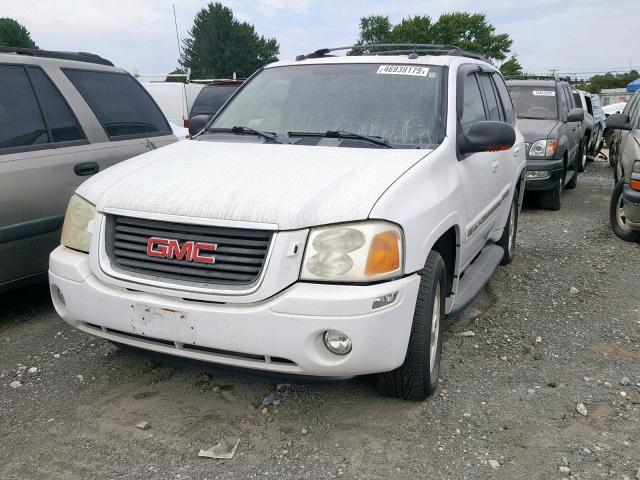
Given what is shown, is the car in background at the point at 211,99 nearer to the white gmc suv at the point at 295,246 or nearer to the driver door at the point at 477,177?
the driver door at the point at 477,177

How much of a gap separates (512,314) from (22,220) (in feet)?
11.3

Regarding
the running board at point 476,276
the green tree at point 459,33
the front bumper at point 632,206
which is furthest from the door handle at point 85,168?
the green tree at point 459,33

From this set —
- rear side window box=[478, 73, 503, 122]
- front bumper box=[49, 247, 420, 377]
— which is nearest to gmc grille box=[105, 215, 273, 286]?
front bumper box=[49, 247, 420, 377]

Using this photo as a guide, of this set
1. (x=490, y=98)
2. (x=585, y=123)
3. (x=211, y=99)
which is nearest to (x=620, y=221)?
(x=490, y=98)

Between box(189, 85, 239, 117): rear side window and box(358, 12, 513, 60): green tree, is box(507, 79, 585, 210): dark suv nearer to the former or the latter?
box(189, 85, 239, 117): rear side window

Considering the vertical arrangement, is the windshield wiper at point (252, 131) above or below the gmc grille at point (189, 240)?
above

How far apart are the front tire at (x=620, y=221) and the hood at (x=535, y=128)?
164 centimetres

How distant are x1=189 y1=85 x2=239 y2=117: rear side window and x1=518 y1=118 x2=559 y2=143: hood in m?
4.76

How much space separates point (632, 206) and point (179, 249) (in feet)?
17.3

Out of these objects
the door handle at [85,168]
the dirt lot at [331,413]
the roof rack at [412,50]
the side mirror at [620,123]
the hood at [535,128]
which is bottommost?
the dirt lot at [331,413]

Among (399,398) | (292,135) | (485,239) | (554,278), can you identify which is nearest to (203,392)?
(399,398)

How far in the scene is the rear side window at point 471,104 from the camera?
3844 mm

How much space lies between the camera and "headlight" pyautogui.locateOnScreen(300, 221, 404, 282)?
2.54 metres

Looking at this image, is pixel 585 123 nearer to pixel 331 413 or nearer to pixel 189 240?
pixel 331 413
